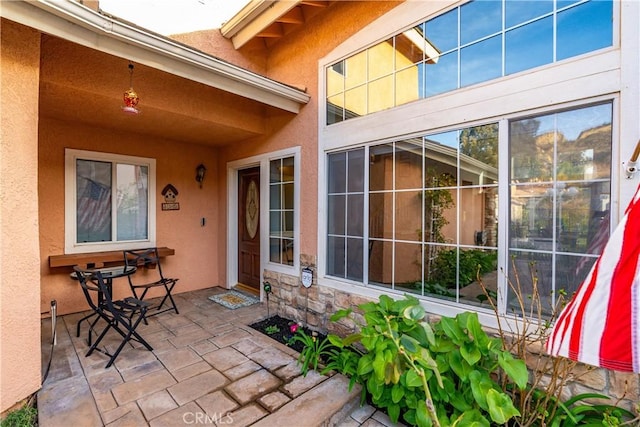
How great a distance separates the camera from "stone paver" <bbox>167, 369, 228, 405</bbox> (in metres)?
2.34

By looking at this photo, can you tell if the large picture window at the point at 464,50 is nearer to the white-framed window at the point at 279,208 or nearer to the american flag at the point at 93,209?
the white-framed window at the point at 279,208

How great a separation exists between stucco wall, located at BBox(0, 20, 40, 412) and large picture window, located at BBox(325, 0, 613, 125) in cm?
289

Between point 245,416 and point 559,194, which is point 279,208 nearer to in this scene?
point 245,416

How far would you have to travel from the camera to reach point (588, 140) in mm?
2037

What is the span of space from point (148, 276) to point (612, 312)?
18.4ft

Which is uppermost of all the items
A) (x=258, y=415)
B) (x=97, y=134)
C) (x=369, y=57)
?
(x=369, y=57)

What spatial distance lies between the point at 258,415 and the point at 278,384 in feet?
1.29

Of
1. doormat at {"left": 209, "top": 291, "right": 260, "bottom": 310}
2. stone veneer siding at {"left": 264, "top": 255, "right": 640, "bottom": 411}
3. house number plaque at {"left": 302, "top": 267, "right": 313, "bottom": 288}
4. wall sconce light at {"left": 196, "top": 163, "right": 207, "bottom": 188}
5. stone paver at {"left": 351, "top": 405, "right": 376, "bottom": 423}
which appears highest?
wall sconce light at {"left": 196, "top": 163, "right": 207, "bottom": 188}

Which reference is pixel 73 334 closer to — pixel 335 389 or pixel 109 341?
pixel 109 341

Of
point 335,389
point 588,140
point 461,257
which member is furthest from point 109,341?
point 588,140

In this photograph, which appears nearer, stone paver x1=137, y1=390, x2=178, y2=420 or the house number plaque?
stone paver x1=137, y1=390, x2=178, y2=420

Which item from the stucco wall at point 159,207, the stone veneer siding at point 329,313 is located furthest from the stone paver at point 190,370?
the stucco wall at point 159,207

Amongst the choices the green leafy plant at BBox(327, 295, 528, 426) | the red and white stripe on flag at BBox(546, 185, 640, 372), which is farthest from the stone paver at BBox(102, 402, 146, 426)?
Answer: the red and white stripe on flag at BBox(546, 185, 640, 372)

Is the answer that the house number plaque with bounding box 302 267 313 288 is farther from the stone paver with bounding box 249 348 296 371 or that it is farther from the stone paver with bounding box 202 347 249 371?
the stone paver with bounding box 202 347 249 371
